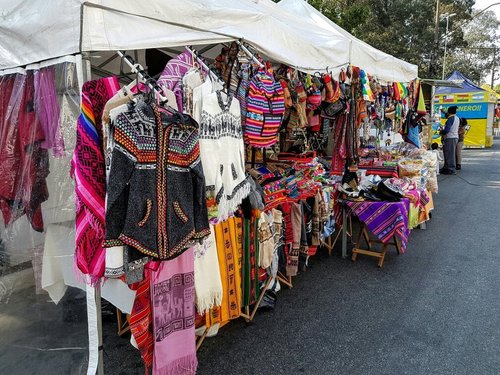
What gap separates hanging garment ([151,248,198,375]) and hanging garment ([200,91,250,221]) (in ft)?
1.29

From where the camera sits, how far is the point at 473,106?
17391 millimetres

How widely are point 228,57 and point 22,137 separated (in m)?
1.48

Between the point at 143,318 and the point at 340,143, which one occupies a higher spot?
the point at 340,143

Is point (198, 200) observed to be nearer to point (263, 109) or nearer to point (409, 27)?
point (263, 109)

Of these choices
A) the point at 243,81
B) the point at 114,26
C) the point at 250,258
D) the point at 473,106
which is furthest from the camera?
the point at 473,106

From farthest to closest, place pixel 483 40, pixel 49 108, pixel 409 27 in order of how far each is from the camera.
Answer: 1. pixel 483 40
2. pixel 409 27
3. pixel 49 108

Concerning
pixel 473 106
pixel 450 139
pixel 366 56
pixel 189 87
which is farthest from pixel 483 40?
pixel 189 87

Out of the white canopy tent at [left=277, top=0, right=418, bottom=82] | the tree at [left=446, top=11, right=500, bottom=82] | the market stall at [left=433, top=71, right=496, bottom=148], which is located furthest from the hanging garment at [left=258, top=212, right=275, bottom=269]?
the tree at [left=446, top=11, right=500, bottom=82]

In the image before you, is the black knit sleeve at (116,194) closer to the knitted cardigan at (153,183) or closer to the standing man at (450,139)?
the knitted cardigan at (153,183)

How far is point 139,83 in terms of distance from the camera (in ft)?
6.31

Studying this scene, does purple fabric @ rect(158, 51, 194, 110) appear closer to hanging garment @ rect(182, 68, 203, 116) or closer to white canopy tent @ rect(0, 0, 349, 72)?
hanging garment @ rect(182, 68, 203, 116)

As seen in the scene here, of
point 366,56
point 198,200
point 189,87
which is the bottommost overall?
point 198,200

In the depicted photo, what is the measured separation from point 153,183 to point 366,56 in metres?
3.77

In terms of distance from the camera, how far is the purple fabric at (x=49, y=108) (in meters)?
1.99
